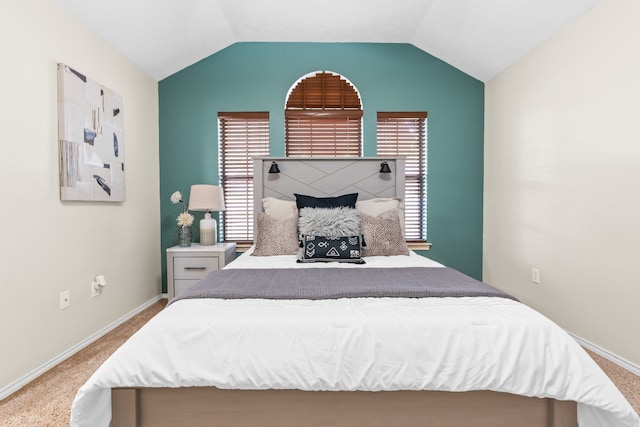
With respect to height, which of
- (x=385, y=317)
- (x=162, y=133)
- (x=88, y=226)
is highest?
(x=162, y=133)

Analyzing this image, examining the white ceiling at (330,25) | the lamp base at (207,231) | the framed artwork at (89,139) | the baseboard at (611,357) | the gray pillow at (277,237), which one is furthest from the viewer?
the lamp base at (207,231)

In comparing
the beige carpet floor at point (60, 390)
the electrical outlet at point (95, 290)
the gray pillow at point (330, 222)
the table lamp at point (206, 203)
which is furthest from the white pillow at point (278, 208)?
the beige carpet floor at point (60, 390)

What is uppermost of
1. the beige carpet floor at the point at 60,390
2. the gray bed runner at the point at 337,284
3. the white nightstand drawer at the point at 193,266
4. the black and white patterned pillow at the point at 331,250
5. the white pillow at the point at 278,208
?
the white pillow at the point at 278,208

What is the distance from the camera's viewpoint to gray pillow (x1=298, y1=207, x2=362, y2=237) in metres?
2.66

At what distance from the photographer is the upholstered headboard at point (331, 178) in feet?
11.4

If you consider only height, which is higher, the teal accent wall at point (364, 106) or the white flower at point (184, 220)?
the teal accent wall at point (364, 106)

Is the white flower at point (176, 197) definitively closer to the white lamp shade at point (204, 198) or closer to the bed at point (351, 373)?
the white lamp shade at point (204, 198)

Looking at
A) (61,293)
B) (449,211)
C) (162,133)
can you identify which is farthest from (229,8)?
(449,211)

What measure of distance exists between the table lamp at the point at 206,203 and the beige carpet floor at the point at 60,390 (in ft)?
3.91

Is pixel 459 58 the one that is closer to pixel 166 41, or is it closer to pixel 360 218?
pixel 360 218

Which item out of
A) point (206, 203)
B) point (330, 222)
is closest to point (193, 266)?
point (206, 203)

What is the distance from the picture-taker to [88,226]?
263cm

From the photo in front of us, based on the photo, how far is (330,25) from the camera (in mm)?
3434

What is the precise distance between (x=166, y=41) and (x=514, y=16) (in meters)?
2.84
